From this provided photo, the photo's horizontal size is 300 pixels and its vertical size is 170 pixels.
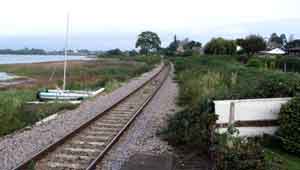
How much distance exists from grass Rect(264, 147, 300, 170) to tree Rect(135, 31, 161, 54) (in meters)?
139

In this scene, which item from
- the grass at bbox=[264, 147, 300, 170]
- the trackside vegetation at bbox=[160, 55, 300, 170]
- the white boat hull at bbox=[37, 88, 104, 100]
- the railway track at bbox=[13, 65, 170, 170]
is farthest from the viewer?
the white boat hull at bbox=[37, 88, 104, 100]

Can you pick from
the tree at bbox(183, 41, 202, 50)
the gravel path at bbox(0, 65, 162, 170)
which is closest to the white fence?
the gravel path at bbox(0, 65, 162, 170)

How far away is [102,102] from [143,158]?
8.82 metres

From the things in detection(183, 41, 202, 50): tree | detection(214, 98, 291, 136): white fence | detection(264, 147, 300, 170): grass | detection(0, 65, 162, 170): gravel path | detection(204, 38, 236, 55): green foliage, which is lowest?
detection(0, 65, 162, 170): gravel path

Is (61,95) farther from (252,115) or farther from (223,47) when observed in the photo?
(223,47)

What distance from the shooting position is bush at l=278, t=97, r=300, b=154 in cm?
654

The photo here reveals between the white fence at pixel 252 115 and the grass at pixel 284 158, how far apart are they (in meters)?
0.56

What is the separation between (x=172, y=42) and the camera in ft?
478

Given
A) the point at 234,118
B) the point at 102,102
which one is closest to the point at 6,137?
the point at 234,118

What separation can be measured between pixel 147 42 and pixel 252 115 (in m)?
141

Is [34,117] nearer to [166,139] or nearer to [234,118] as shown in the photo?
[166,139]

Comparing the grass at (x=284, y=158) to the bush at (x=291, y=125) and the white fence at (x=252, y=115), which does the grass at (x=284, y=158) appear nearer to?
the bush at (x=291, y=125)

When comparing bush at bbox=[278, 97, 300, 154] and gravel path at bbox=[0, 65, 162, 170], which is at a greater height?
bush at bbox=[278, 97, 300, 154]

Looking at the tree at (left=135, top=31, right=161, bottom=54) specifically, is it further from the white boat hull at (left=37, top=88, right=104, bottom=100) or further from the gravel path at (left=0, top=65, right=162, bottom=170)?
the gravel path at (left=0, top=65, right=162, bottom=170)
